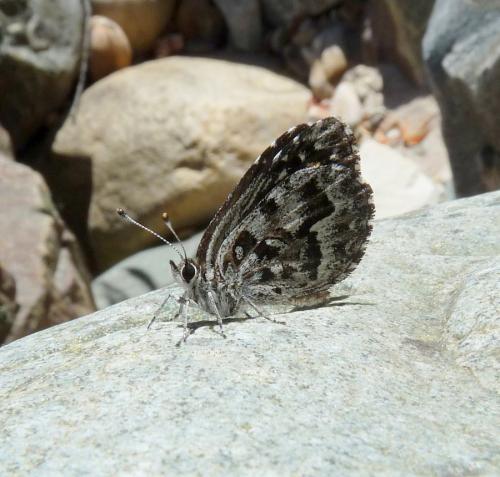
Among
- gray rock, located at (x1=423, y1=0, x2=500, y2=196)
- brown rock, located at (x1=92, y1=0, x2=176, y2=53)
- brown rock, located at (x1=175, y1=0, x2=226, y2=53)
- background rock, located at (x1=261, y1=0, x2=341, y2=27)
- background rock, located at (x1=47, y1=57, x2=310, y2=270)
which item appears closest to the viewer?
gray rock, located at (x1=423, y1=0, x2=500, y2=196)

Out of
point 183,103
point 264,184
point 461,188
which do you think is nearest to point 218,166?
point 183,103

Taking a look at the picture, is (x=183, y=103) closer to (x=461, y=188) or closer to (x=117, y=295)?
(x=117, y=295)

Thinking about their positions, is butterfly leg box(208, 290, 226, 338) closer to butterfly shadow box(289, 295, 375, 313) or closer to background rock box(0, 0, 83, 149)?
butterfly shadow box(289, 295, 375, 313)

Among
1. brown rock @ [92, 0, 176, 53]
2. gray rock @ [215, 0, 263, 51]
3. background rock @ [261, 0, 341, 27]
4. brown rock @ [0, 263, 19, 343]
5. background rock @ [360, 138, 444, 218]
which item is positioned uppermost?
background rock @ [261, 0, 341, 27]

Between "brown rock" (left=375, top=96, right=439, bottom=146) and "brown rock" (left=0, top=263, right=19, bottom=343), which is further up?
"brown rock" (left=375, top=96, right=439, bottom=146)

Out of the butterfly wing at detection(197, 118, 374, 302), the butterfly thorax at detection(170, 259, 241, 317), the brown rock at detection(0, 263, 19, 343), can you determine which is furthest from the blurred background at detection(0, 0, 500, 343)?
the butterfly thorax at detection(170, 259, 241, 317)

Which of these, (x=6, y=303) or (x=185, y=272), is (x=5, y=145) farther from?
(x=185, y=272)

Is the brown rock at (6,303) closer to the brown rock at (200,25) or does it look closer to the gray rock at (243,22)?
the brown rock at (200,25)

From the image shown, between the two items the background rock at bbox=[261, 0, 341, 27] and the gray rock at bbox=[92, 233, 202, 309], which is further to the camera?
the background rock at bbox=[261, 0, 341, 27]

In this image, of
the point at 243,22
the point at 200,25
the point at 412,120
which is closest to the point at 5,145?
the point at 200,25
